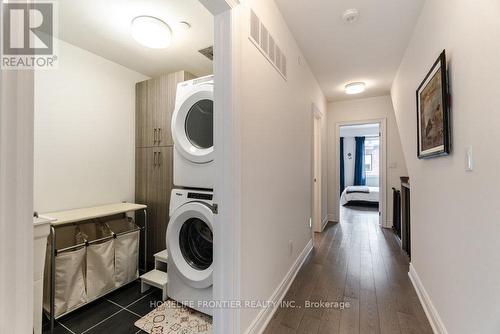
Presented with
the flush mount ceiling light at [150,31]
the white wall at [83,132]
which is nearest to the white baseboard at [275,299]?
the white wall at [83,132]

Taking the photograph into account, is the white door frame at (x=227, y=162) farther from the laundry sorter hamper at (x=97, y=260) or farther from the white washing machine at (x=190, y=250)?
the laundry sorter hamper at (x=97, y=260)

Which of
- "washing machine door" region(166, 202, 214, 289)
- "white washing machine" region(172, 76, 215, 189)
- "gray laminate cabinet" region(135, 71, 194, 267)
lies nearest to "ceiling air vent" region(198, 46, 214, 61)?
"gray laminate cabinet" region(135, 71, 194, 267)

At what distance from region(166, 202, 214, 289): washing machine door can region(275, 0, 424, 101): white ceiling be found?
1.90m

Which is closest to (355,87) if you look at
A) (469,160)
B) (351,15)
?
(351,15)

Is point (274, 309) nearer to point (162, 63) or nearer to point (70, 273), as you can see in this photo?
point (70, 273)

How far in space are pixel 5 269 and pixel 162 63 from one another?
265 cm

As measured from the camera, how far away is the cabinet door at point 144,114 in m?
2.62

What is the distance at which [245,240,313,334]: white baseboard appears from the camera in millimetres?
1508

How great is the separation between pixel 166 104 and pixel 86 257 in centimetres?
164

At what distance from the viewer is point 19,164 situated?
20.2 inches

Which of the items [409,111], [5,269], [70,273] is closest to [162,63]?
[70,273]

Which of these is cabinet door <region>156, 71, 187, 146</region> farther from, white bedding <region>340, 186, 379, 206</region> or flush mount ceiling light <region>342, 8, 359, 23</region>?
white bedding <region>340, 186, 379, 206</region>

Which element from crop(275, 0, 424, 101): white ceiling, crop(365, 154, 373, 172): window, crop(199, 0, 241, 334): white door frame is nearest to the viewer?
crop(199, 0, 241, 334): white door frame

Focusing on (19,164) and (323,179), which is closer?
(19,164)
